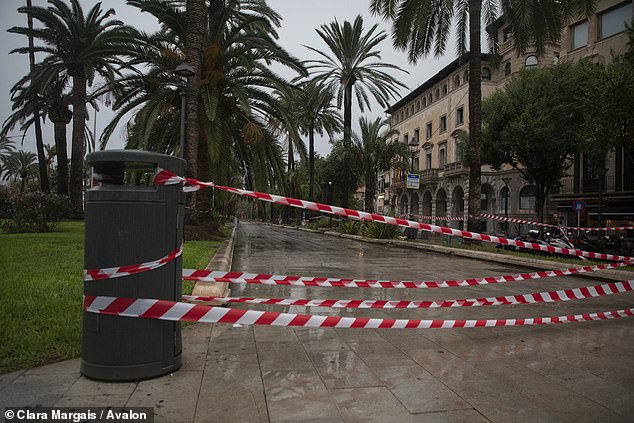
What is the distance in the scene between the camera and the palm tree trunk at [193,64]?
14.4 metres

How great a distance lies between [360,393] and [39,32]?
28.7 m

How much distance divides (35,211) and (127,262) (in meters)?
16.0

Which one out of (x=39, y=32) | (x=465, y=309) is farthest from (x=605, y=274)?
(x=39, y=32)

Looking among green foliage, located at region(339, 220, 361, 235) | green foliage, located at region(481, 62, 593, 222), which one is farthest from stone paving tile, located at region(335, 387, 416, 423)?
green foliage, located at region(339, 220, 361, 235)

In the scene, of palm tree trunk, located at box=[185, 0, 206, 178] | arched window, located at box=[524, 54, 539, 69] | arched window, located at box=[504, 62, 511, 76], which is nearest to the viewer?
palm tree trunk, located at box=[185, 0, 206, 178]

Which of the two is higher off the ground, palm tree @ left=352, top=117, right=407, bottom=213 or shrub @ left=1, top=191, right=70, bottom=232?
palm tree @ left=352, top=117, right=407, bottom=213

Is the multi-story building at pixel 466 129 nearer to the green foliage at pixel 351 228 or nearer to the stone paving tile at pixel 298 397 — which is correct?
the green foliage at pixel 351 228

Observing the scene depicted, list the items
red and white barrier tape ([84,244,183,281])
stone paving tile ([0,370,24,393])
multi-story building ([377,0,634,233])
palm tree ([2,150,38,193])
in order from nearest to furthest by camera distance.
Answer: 1. stone paving tile ([0,370,24,393])
2. red and white barrier tape ([84,244,183,281])
3. multi-story building ([377,0,634,233])
4. palm tree ([2,150,38,193])

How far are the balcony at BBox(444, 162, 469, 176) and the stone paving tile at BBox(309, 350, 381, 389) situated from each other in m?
38.9

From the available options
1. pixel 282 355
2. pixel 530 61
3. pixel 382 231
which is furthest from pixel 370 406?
pixel 530 61

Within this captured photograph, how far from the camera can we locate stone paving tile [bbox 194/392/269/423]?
2904mm

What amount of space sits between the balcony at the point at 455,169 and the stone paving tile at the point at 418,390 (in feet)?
128

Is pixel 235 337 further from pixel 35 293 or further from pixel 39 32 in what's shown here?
pixel 39 32

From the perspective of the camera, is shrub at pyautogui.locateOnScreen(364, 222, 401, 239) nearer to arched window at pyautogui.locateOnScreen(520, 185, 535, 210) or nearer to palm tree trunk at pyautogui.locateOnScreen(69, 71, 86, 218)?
palm tree trunk at pyautogui.locateOnScreen(69, 71, 86, 218)
